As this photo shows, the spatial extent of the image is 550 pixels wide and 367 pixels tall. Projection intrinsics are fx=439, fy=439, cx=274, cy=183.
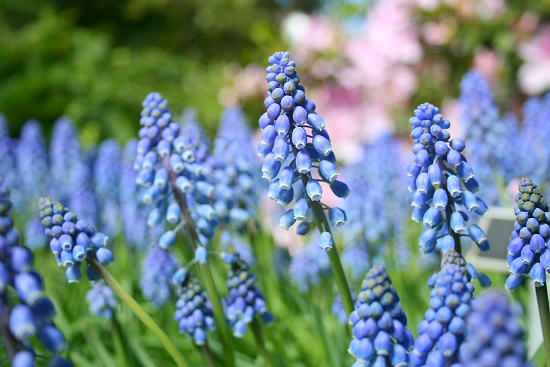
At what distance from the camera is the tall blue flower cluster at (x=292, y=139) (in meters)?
1.61

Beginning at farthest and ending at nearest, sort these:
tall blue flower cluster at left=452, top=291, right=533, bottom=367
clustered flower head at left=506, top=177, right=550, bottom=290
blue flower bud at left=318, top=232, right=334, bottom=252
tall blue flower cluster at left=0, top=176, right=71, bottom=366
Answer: blue flower bud at left=318, top=232, right=334, bottom=252, clustered flower head at left=506, top=177, right=550, bottom=290, tall blue flower cluster at left=0, top=176, right=71, bottom=366, tall blue flower cluster at left=452, top=291, right=533, bottom=367

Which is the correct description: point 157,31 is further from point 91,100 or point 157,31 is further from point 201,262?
point 201,262

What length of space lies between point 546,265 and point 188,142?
165 cm

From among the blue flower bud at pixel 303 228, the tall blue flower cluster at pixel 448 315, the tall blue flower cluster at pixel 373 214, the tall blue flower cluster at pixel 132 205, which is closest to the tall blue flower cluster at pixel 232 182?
the tall blue flower cluster at pixel 373 214

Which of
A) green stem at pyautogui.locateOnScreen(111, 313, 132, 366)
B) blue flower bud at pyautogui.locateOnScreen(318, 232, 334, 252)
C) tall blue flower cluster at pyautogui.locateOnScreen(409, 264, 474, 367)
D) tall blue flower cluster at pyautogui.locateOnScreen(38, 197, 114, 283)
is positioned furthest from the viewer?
green stem at pyautogui.locateOnScreen(111, 313, 132, 366)

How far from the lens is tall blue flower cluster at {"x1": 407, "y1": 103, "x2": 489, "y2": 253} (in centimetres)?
164

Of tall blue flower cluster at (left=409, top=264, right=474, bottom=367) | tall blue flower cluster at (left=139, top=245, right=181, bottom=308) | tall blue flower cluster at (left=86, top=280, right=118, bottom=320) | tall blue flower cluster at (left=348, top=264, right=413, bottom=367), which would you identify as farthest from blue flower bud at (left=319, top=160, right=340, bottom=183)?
tall blue flower cluster at (left=139, top=245, right=181, bottom=308)

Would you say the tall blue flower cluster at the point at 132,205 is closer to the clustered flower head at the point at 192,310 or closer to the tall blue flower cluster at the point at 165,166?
the tall blue flower cluster at the point at 165,166

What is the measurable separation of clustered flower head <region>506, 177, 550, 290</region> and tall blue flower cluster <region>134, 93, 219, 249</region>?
1435mm

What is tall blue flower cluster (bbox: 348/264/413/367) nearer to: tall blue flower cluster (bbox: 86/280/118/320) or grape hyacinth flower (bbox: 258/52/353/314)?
grape hyacinth flower (bbox: 258/52/353/314)

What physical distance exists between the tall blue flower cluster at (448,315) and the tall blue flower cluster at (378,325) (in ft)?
0.30

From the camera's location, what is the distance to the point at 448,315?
1.29 metres

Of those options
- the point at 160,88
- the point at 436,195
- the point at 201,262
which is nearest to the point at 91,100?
the point at 160,88

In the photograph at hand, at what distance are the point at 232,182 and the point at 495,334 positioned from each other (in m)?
2.80
